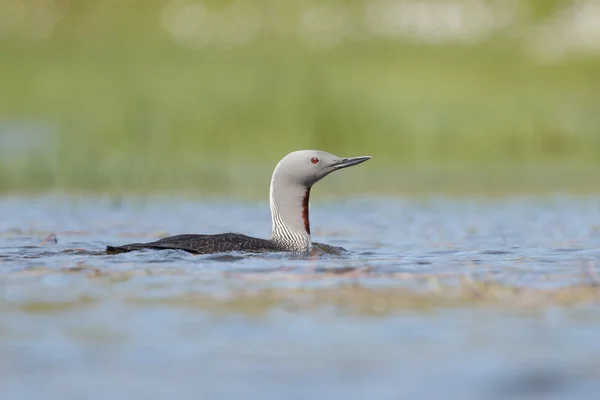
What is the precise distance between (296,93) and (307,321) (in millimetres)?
17034

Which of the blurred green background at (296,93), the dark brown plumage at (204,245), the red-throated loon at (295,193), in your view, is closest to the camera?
the dark brown plumage at (204,245)

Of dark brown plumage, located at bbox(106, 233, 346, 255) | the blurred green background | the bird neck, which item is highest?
the blurred green background

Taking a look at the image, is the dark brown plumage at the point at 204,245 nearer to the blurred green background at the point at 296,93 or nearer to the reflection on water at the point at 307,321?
the reflection on water at the point at 307,321

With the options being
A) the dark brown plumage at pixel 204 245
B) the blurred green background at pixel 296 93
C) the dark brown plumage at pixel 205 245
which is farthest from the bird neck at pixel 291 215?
the blurred green background at pixel 296 93

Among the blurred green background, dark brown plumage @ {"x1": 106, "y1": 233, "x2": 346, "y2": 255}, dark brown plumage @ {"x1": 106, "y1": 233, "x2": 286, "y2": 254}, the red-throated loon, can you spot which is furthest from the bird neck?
the blurred green background

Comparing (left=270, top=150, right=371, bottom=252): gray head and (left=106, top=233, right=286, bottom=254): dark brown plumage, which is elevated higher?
(left=270, top=150, right=371, bottom=252): gray head

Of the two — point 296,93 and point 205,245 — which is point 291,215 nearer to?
point 205,245

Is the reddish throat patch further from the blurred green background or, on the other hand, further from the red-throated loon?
the blurred green background

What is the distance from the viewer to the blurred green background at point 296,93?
714 inches

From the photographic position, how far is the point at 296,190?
32.6 feet

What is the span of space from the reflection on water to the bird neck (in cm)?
49

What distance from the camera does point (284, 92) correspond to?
928 inches

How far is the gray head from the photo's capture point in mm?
9844

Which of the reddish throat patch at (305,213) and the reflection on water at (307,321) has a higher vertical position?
the reddish throat patch at (305,213)
